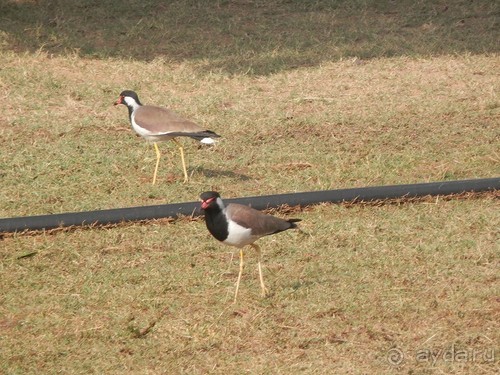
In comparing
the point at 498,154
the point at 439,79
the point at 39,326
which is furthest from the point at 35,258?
the point at 439,79

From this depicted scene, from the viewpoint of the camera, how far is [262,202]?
7.56 meters

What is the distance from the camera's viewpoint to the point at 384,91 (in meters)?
10.9

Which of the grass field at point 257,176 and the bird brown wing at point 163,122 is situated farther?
the bird brown wing at point 163,122

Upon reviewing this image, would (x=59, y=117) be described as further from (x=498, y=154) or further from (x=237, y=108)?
(x=498, y=154)

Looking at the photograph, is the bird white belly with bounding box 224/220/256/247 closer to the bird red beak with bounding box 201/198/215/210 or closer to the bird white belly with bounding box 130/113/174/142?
the bird red beak with bounding box 201/198/215/210

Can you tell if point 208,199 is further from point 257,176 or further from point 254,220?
point 257,176

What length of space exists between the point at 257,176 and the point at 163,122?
3.18 ft

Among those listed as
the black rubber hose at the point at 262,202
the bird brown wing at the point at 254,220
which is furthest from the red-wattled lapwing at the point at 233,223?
the black rubber hose at the point at 262,202

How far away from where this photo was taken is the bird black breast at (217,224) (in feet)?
19.9

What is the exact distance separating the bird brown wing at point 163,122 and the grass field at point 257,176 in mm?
495

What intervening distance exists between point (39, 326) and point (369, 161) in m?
4.03

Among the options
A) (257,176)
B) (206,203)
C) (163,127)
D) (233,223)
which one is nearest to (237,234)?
(233,223)

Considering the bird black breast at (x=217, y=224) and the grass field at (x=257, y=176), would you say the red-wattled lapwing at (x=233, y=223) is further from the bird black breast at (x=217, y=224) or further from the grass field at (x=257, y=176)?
the grass field at (x=257, y=176)

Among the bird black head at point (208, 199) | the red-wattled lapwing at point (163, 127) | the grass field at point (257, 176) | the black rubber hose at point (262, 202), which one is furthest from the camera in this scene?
the red-wattled lapwing at point (163, 127)
